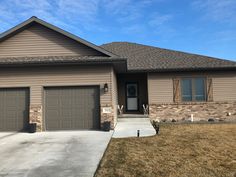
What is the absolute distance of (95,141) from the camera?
10.6 m

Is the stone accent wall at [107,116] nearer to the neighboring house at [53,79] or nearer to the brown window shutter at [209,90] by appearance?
the neighboring house at [53,79]

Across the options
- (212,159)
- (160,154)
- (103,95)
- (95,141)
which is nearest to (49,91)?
(103,95)

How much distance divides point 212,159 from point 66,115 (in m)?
8.32

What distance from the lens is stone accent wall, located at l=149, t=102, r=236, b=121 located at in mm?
17922

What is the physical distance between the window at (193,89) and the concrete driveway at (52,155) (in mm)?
8135

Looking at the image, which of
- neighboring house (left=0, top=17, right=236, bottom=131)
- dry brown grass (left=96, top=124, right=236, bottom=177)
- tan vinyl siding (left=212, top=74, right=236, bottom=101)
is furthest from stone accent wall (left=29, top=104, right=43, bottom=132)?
tan vinyl siding (left=212, top=74, right=236, bottom=101)

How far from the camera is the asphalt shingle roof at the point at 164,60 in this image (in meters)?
17.8

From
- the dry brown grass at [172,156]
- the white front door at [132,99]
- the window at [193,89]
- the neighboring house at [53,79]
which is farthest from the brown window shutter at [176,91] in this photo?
the dry brown grass at [172,156]

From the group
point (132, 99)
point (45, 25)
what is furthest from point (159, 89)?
point (45, 25)

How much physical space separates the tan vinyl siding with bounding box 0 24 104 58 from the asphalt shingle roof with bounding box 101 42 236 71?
493cm

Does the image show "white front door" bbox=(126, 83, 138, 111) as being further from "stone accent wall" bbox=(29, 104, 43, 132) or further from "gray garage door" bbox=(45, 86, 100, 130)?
"stone accent wall" bbox=(29, 104, 43, 132)

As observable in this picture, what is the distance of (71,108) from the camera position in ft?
Result: 45.9

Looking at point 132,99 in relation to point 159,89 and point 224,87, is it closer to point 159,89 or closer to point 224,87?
point 159,89

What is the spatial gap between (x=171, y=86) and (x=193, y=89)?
60.0 inches
